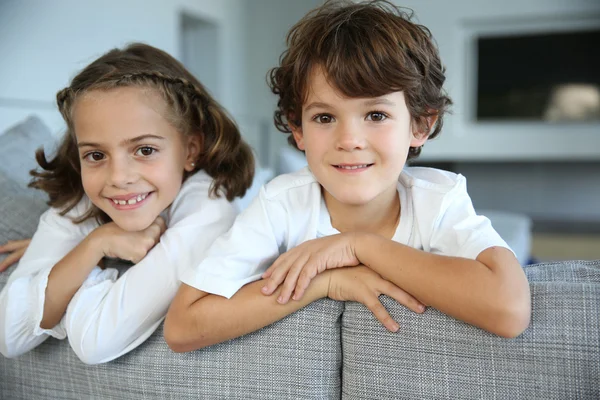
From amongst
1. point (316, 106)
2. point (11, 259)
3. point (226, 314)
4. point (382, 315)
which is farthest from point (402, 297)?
point (11, 259)

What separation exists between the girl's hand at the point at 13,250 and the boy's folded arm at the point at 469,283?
80 centimetres

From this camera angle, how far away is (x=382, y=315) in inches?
33.7

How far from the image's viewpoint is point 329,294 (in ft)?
2.98

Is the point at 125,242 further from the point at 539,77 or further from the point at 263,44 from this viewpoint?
the point at 263,44

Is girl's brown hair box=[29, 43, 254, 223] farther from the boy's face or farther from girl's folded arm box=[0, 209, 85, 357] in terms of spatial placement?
the boy's face

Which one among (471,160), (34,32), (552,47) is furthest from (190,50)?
(552,47)

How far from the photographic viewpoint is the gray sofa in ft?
2.53

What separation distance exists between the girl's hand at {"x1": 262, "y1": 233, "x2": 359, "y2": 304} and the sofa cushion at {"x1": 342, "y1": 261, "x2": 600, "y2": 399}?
81 millimetres

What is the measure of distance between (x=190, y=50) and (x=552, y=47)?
3.29 meters

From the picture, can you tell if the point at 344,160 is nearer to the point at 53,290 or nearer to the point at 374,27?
the point at 374,27

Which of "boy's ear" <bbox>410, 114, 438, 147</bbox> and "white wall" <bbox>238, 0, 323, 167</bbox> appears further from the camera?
"white wall" <bbox>238, 0, 323, 167</bbox>

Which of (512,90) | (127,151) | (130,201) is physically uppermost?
(127,151)

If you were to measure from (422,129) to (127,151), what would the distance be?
0.60m

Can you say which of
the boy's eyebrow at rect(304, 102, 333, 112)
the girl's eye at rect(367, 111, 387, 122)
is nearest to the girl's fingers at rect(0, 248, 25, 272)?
the boy's eyebrow at rect(304, 102, 333, 112)
